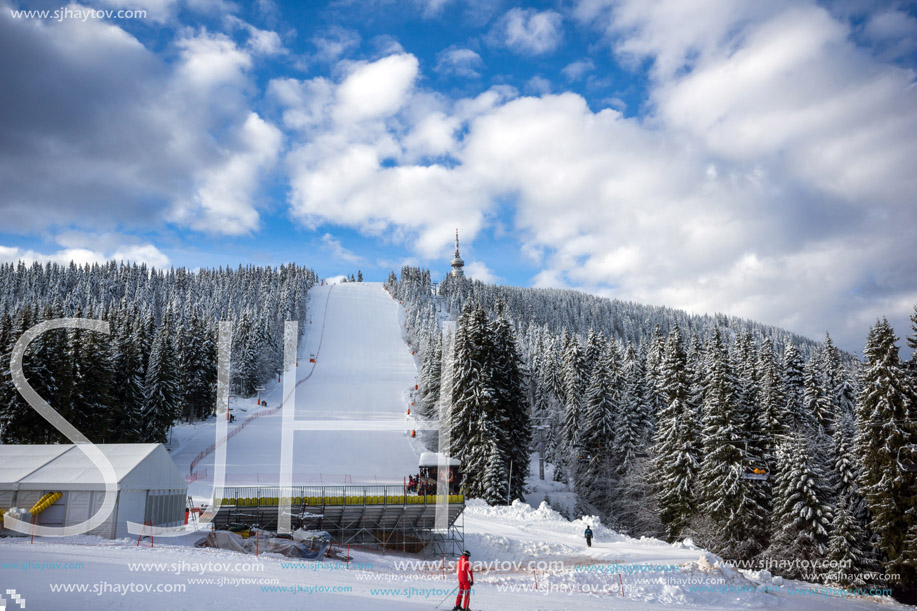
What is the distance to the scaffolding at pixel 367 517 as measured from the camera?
2612cm

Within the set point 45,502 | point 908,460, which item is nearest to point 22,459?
point 45,502

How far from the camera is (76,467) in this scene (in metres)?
21.9

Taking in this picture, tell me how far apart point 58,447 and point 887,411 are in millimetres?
39694

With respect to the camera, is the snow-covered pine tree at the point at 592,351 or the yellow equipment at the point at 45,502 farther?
the snow-covered pine tree at the point at 592,351

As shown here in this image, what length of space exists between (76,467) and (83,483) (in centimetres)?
151

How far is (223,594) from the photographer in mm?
12344

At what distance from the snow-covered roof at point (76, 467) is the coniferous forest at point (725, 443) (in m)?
20.7

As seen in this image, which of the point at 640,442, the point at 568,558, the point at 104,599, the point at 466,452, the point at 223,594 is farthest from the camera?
the point at 640,442

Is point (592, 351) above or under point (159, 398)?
above

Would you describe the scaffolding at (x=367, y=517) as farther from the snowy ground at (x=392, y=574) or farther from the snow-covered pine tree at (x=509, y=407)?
the snow-covered pine tree at (x=509, y=407)

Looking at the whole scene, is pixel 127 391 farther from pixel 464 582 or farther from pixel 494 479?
pixel 464 582

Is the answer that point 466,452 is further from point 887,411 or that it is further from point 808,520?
point 887,411

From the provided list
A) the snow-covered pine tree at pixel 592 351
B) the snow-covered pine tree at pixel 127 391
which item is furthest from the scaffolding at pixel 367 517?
the snow-covered pine tree at pixel 592 351

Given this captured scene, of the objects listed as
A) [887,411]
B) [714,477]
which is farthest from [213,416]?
[887,411]
